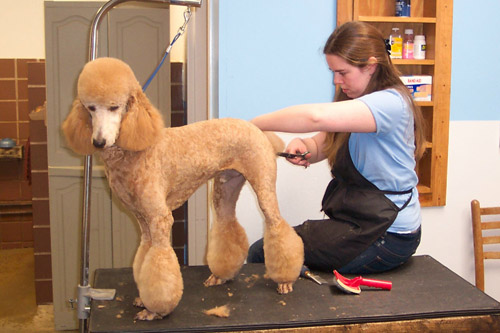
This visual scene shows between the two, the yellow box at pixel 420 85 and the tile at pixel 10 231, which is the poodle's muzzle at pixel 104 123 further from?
the tile at pixel 10 231

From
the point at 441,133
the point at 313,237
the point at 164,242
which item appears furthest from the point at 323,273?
the point at 441,133

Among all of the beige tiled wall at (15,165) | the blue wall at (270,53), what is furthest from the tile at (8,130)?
the blue wall at (270,53)

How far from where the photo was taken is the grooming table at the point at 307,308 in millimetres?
1219

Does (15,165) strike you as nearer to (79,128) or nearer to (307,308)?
(79,128)

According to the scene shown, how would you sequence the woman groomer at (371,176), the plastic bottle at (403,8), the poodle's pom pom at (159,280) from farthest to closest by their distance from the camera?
the plastic bottle at (403,8)
the woman groomer at (371,176)
the poodle's pom pom at (159,280)

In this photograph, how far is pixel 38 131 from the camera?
2785mm

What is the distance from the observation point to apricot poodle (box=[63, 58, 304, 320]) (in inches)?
41.6

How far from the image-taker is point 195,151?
1229 mm

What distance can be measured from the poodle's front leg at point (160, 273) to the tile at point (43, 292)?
6.53 feet

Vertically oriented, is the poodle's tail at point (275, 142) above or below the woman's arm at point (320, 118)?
below

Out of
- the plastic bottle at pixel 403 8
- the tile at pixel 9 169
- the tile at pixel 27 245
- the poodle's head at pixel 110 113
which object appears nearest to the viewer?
the poodle's head at pixel 110 113

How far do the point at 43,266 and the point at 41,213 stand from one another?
0.31m

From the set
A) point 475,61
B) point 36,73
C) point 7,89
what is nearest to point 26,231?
point 7,89

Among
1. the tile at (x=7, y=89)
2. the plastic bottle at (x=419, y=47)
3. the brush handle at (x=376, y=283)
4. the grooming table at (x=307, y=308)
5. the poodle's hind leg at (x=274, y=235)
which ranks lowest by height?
the grooming table at (x=307, y=308)
